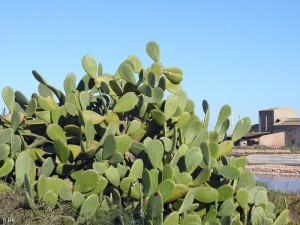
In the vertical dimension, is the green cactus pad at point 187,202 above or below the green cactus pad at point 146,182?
below

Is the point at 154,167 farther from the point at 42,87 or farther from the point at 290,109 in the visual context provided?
the point at 290,109

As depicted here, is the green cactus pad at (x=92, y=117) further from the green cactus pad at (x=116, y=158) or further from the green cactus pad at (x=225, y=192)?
the green cactus pad at (x=225, y=192)

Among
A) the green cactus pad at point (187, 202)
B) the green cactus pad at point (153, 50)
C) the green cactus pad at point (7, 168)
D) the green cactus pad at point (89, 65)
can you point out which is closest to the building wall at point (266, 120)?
the green cactus pad at point (153, 50)

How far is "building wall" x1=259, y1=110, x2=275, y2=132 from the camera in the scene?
87125 millimetres

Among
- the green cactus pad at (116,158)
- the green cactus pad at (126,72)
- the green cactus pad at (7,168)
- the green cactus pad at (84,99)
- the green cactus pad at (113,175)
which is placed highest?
the green cactus pad at (126,72)

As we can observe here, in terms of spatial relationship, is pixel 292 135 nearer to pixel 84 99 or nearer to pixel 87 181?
pixel 84 99

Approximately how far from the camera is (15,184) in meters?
8.09

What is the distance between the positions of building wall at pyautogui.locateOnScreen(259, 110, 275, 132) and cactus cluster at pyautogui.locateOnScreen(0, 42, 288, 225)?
78619 mm

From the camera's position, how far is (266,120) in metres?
88.3

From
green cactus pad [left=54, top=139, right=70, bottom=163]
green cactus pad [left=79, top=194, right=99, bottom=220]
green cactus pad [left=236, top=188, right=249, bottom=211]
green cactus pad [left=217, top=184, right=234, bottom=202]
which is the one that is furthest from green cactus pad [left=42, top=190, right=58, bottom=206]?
green cactus pad [left=236, top=188, right=249, bottom=211]

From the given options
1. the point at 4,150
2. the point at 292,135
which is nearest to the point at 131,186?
the point at 4,150

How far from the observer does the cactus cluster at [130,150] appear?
798cm

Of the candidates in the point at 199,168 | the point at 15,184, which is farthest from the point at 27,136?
the point at 199,168

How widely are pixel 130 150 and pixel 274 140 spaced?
68.3m
